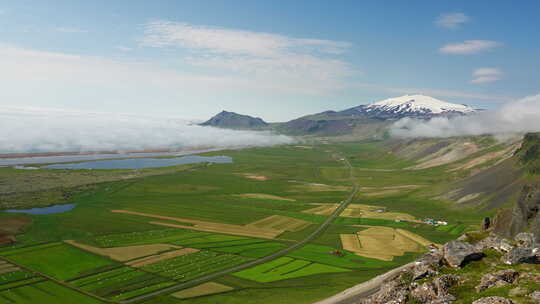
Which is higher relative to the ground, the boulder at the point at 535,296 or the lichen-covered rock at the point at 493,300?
the boulder at the point at 535,296

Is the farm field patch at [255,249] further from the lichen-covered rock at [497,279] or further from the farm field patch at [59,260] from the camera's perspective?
the lichen-covered rock at [497,279]

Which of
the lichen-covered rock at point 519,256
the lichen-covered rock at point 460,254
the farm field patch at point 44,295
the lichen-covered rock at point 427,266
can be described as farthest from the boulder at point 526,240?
the farm field patch at point 44,295

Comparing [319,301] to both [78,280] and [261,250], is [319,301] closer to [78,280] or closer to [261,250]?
[261,250]

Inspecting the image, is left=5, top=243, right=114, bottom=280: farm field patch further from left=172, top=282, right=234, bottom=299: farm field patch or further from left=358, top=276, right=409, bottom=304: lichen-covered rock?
left=358, top=276, right=409, bottom=304: lichen-covered rock

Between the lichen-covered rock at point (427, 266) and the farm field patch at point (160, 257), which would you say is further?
the farm field patch at point (160, 257)

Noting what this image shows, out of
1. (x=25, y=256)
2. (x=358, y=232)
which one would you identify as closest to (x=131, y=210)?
(x=25, y=256)

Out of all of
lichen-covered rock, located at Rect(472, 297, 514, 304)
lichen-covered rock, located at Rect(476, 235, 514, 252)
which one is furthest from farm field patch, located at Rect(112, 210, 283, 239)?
lichen-covered rock, located at Rect(472, 297, 514, 304)
